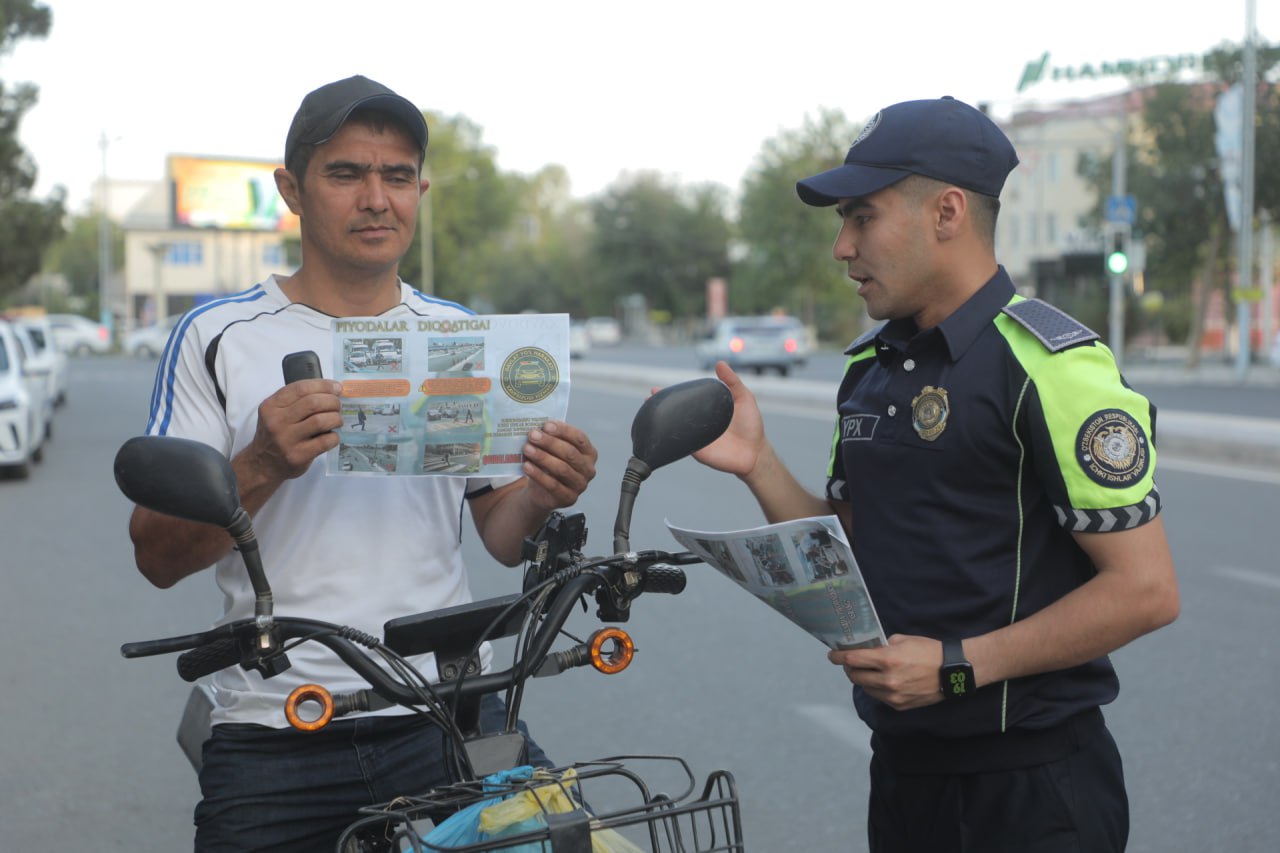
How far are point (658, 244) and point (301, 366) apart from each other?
345 feet

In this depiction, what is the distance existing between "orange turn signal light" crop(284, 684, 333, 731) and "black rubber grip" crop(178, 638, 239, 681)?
0.39 ft

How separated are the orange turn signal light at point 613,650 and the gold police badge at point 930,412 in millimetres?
636

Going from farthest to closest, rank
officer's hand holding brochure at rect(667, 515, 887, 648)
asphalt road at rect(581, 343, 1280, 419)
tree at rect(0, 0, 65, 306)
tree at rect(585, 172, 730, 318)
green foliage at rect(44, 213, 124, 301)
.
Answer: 1. green foliage at rect(44, 213, 124, 301)
2. tree at rect(585, 172, 730, 318)
3. tree at rect(0, 0, 65, 306)
4. asphalt road at rect(581, 343, 1280, 419)
5. officer's hand holding brochure at rect(667, 515, 887, 648)

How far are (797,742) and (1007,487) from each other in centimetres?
363

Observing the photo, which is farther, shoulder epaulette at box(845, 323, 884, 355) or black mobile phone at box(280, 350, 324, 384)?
shoulder epaulette at box(845, 323, 884, 355)

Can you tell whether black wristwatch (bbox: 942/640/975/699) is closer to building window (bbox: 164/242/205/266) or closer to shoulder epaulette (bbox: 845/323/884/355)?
shoulder epaulette (bbox: 845/323/884/355)

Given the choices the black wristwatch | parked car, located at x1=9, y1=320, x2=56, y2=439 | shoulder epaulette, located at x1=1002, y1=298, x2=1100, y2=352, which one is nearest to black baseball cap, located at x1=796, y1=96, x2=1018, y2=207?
shoulder epaulette, located at x1=1002, y1=298, x2=1100, y2=352

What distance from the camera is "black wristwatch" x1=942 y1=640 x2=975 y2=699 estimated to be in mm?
2291

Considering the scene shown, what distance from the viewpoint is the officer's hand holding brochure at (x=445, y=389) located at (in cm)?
229

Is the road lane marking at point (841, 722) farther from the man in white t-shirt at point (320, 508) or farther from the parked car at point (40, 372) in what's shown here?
the parked car at point (40, 372)

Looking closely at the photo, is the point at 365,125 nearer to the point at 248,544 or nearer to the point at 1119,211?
the point at 248,544

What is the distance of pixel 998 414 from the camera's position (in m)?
2.34

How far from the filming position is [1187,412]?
22156 millimetres

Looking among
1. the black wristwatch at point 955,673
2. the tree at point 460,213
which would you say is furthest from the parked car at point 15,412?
the tree at point 460,213
